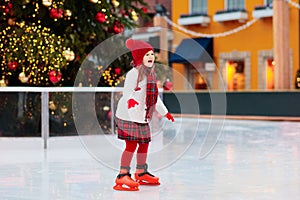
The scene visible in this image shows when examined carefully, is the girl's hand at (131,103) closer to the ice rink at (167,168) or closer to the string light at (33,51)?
the ice rink at (167,168)

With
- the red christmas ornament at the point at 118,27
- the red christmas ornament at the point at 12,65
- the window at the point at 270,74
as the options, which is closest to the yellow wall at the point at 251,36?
the window at the point at 270,74

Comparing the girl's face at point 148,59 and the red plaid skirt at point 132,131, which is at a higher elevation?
the girl's face at point 148,59

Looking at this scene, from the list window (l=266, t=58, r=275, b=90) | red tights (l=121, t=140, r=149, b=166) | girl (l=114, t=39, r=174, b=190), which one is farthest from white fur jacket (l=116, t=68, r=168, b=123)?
window (l=266, t=58, r=275, b=90)

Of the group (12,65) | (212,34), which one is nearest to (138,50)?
(12,65)

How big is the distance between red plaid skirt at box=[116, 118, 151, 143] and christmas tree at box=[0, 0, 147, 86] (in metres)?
3.91

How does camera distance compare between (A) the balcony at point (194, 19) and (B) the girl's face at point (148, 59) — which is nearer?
(B) the girl's face at point (148, 59)

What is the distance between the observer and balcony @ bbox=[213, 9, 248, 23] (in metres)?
22.5

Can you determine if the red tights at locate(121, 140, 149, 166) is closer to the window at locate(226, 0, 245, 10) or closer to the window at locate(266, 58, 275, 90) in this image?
the window at locate(266, 58, 275, 90)

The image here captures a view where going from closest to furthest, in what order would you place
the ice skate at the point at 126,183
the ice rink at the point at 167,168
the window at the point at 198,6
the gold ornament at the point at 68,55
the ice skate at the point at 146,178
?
the ice rink at the point at 167,168, the ice skate at the point at 126,183, the ice skate at the point at 146,178, the gold ornament at the point at 68,55, the window at the point at 198,6

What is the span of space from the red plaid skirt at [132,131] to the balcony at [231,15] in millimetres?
17514

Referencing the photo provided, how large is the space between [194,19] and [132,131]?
18.9m

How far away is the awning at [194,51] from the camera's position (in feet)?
75.6

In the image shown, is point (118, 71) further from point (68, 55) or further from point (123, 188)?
point (123, 188)

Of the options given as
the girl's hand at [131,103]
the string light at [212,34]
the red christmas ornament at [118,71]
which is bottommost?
the girl's hand at [131,103]
